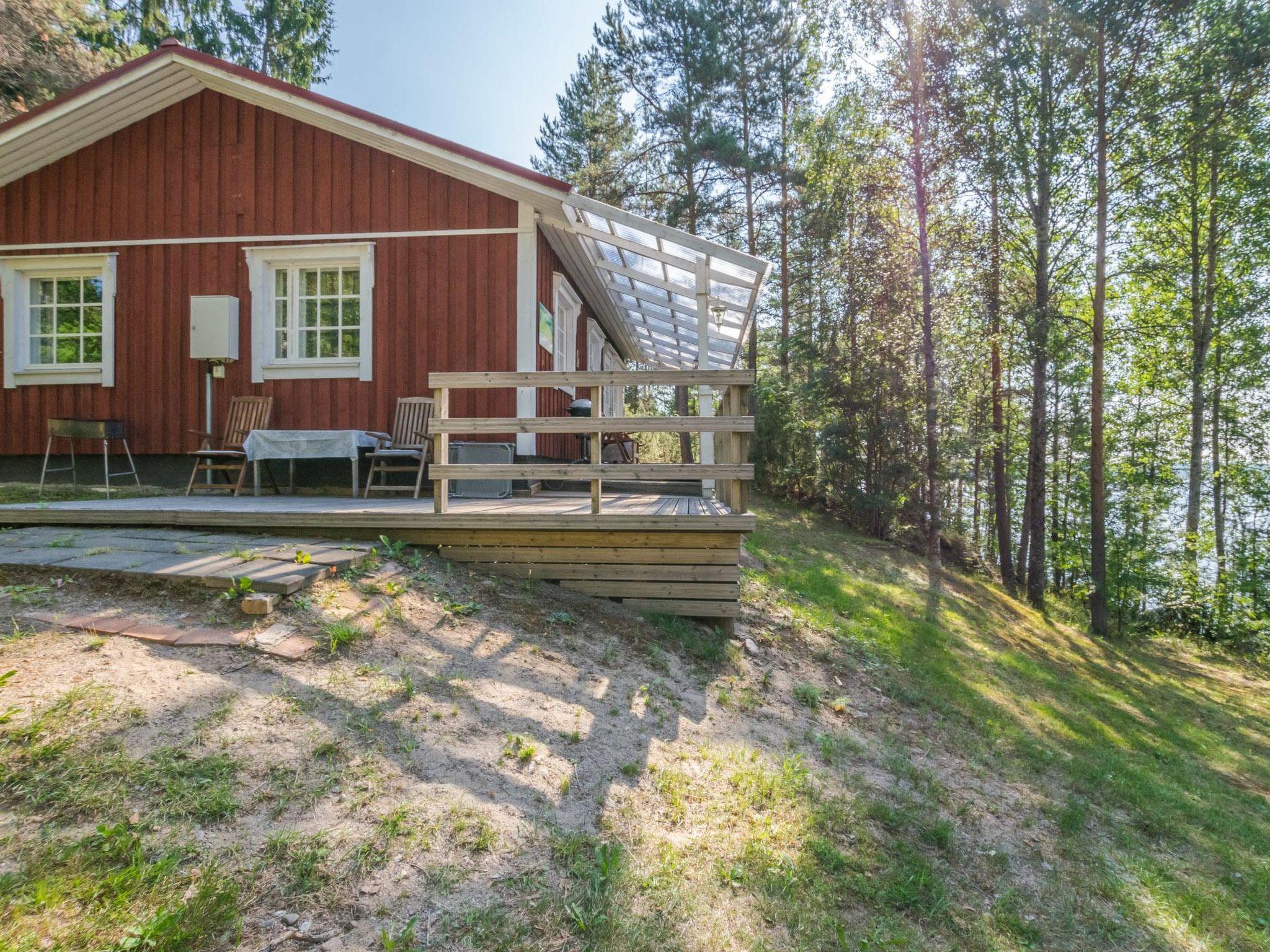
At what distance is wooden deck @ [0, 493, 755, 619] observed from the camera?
4.36 m

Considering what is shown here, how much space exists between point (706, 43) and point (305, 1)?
10889mm

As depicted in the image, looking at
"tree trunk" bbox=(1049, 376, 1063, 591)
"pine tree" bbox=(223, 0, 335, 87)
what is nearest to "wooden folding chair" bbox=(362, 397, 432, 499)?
"tree trunk" bbox=(1049, 376, 1063, 591)

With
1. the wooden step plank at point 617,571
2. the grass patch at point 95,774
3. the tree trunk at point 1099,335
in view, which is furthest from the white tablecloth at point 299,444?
the tree trunk at point 1099,335

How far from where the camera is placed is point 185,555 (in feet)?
12.1

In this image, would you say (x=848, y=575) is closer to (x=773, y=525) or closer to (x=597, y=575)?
(x=773, y=525)

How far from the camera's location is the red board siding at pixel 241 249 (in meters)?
6.98

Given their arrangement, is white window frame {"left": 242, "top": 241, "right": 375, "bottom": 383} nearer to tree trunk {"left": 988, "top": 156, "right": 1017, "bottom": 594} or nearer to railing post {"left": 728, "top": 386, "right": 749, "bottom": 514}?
railing post {"left": 728, "top": 386, "right": 749, "bottom": 514}

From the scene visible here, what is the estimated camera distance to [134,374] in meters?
7.28

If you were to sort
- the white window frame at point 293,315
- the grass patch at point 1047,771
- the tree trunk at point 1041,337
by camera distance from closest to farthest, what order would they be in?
the grass patch at point 1047,771, the white window frame at point 293,315, the tree trunk at point 1041,337

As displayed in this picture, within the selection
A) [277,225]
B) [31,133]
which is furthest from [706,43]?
[31,133]

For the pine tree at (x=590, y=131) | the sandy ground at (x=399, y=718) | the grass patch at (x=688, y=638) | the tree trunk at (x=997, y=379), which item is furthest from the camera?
the pine tree at (x=590, y=131)

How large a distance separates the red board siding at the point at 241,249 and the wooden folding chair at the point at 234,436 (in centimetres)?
17

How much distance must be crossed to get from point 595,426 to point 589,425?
84mm

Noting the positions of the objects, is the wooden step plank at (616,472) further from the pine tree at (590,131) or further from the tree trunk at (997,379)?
the pine tree at (590,131)
